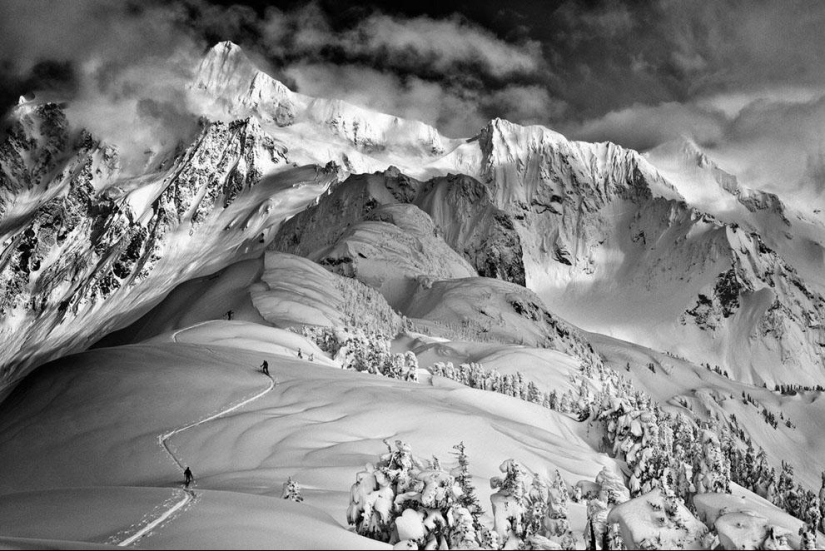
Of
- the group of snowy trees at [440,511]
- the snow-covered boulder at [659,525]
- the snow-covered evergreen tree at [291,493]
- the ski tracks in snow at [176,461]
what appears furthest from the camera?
the snow-covered evergreen tree at [291,493]

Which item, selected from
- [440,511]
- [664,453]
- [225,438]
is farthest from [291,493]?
[664,453]

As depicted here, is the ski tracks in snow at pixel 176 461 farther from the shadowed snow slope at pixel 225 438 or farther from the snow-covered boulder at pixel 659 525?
the snow-covered boulder at pixel 659 525

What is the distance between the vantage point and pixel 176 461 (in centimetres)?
3491

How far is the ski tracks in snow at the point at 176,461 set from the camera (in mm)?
17892

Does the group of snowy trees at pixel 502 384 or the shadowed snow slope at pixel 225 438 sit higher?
the group of snowy trees at pixel 502 384

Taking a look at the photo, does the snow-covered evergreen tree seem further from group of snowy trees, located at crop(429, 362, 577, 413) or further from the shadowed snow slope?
group of snowy trees, located at crop(429, 362, 577, 413)

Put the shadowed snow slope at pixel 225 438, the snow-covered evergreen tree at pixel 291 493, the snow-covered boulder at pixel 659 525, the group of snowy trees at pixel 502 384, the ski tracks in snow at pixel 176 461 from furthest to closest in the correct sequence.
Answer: the group of snowy trees at pixel 502 384
the snow-covered evergreen tree at pixel 291 493
the shadowed snow slope at pixel 225 438
the ski tracks in snow at pixel 176 461
the snow-covered boulder at pixel 659 525

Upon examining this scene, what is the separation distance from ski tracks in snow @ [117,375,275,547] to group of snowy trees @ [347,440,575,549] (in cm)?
508

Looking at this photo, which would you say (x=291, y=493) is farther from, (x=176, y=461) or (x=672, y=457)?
(x=672, y=457)

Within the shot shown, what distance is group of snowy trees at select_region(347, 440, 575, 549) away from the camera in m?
17.3

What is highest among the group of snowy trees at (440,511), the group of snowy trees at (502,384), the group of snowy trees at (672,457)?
the group of snowy trees at (502,384)

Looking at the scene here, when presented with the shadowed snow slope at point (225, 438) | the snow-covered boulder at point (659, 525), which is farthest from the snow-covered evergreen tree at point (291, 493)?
the snow-covered boulder at point (659, 525)

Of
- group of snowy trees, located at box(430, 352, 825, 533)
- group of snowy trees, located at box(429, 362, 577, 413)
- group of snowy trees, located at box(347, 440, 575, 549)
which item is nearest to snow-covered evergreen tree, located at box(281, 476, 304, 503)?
group of snowy trees, located at box(347, 440, 575, 549)

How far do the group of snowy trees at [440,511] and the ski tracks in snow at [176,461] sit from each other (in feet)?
16.7
